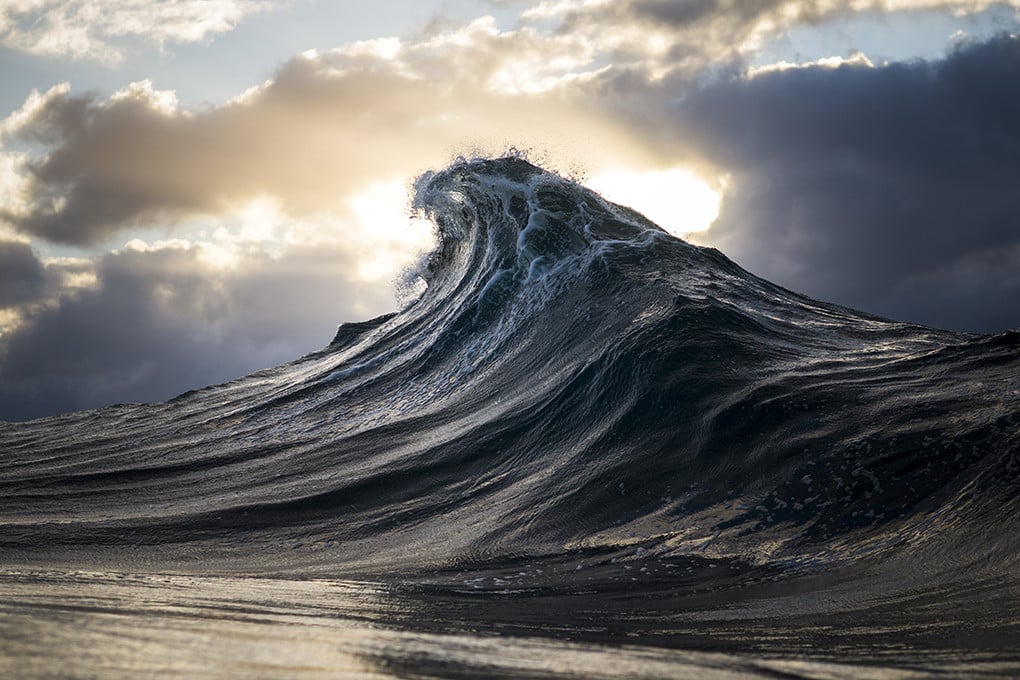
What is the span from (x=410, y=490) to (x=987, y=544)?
14.8 feet

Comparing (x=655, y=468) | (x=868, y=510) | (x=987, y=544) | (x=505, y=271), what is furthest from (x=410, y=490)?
(x=505, y=271)

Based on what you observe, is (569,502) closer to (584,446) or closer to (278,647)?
(584,446)

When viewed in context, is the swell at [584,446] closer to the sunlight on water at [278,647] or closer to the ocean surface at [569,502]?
the ocean surface at [569,502]

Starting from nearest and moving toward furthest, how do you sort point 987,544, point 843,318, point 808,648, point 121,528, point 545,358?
point 808,648
point 987,544
point 121,528
point 545,358
point 843,318

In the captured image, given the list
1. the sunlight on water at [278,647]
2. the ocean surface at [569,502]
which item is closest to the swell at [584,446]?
the ocean surface at [569,502]

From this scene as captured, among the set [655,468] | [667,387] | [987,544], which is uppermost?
[667,387]

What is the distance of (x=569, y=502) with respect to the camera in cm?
693

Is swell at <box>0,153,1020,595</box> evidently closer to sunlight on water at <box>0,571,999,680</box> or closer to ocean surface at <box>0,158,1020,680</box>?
ocean surface at <box>0,158,1020,680</box>

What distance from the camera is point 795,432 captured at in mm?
6887

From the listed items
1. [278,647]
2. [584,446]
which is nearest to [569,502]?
[584,446]

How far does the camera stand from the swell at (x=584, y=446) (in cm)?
605

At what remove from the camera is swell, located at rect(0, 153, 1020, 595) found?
6.05 metres

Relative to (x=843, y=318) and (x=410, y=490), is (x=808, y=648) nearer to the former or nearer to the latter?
(x=410, y=490)

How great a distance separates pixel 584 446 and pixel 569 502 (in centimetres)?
105
